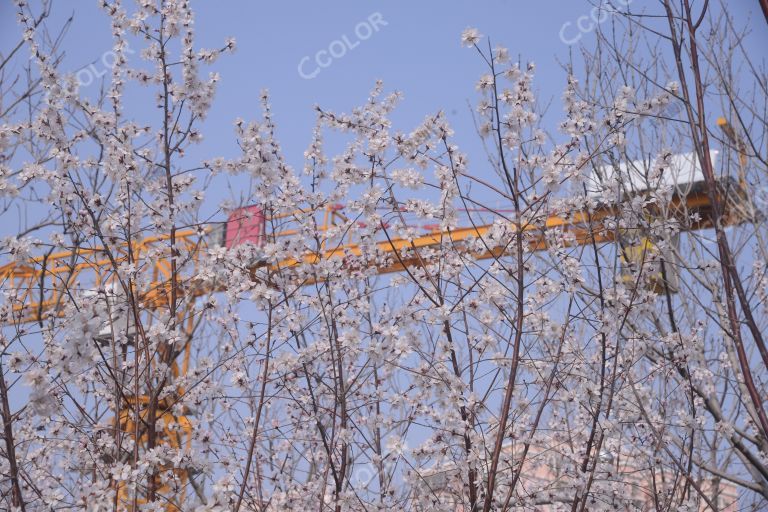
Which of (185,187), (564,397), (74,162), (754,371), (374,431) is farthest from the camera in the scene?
(754,371)

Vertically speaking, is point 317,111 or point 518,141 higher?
point 317,111

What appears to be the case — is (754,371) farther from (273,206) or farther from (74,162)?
(74,162)

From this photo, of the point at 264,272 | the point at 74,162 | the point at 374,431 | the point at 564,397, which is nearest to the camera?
the point at 74,162

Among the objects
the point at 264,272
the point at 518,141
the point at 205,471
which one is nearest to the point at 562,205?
the point at 518,141

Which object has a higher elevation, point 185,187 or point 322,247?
point 185,187

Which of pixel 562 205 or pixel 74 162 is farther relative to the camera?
pixel 562 205

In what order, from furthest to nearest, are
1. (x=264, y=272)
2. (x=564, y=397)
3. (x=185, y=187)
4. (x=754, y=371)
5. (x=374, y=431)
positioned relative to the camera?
1. (x=754, y=371)
2. (x=374, y=431)
3. (x=264, y=272)
4. (x=185, y=187)
5. (x=564, y=397)

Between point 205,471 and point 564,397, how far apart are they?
1.97m

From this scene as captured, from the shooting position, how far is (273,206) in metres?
4.00

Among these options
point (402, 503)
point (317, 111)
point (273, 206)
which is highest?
point (317, 111)

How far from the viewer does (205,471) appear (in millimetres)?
3654

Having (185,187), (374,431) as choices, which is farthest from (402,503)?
(185,187)

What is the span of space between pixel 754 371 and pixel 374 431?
186 inches

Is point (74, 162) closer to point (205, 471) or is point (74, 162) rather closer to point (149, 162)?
point (149, 162)
